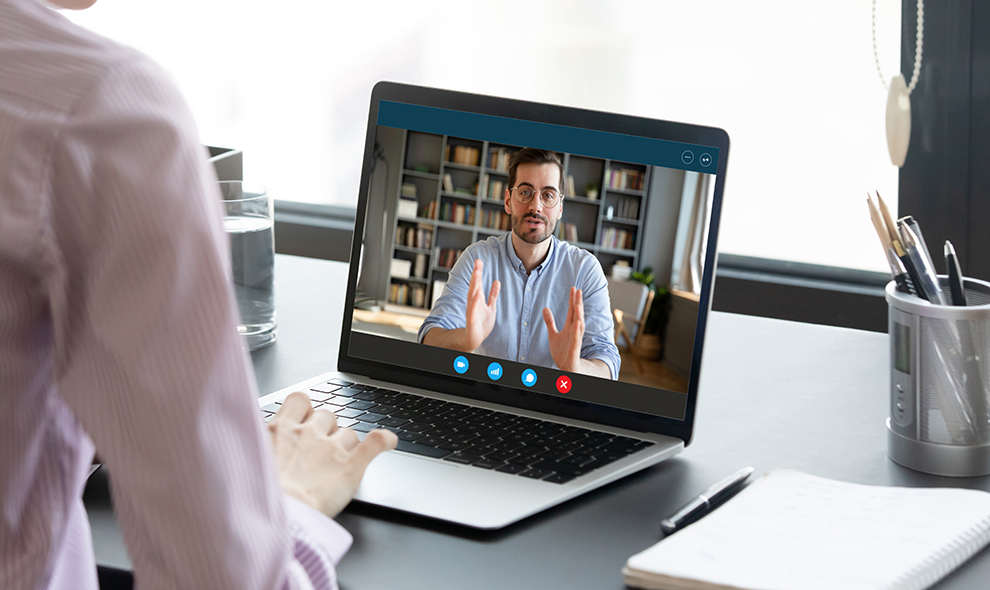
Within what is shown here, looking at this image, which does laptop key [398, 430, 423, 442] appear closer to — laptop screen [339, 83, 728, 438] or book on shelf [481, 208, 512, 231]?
laptop screen [339, 83, 728, 438]

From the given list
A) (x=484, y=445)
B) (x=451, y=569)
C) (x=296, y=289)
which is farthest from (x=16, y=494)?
(x=296, y=289)

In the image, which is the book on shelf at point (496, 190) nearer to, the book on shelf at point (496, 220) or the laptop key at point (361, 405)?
the book on shelf at point (496, 220)

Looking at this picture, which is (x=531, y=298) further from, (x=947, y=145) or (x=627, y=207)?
(x=947, y=145)

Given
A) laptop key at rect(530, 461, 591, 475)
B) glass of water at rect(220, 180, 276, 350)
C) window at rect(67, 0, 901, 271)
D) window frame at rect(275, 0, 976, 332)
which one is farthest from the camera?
window at rect(67, 0, 901, 271)

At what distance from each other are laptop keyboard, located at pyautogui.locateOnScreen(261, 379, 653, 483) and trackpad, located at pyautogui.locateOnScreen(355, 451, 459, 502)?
0.02m

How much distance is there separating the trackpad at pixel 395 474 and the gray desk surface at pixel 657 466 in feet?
0.06

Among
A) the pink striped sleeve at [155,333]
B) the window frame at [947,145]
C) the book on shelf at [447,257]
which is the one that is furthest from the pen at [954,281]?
the window frame at [947,145]

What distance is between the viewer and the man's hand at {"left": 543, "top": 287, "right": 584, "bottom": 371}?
2.77 ft

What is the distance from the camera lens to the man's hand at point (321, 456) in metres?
0.63

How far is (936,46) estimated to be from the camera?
1.81 metres

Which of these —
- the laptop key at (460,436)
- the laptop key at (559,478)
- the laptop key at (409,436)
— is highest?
the laptop key at (460,436)

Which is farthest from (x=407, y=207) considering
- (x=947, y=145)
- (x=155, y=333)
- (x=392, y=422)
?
(x=947, y=145)

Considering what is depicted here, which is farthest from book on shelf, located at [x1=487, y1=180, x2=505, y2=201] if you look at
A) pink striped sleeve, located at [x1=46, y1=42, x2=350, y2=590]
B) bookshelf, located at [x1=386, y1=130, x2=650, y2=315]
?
pink striped sleeve, located at [x1=46, y1=42, x2=350, y2=590]

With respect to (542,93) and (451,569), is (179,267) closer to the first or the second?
(451,569)
